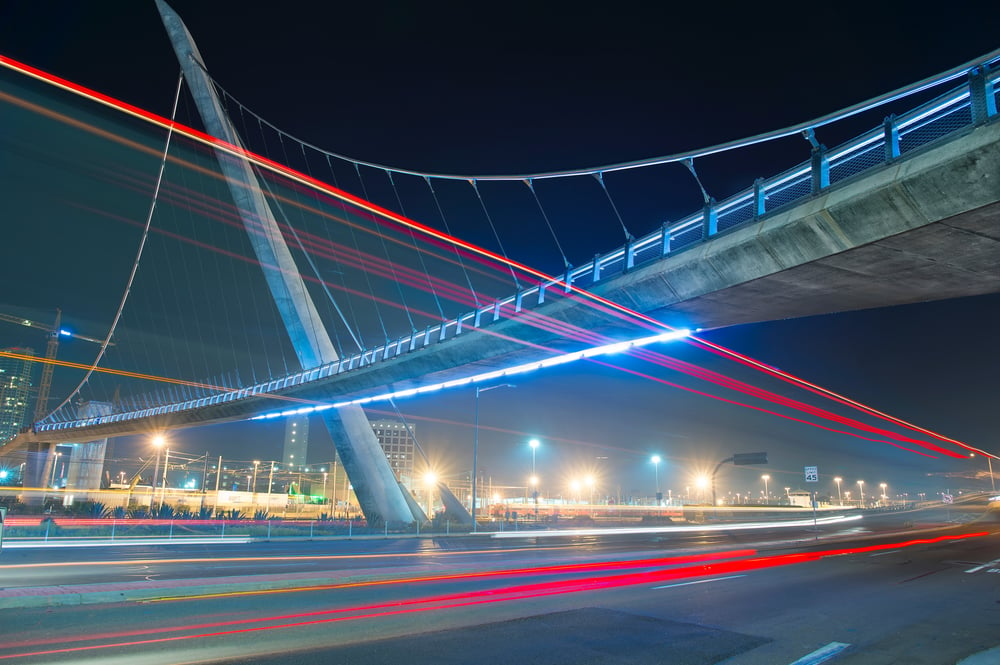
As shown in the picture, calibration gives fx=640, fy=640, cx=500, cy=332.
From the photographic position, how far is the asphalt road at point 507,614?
812 cm

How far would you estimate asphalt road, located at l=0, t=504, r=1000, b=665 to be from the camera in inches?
320

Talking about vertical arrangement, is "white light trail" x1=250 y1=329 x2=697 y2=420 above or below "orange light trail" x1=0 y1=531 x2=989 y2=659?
above

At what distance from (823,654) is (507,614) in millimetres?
4807

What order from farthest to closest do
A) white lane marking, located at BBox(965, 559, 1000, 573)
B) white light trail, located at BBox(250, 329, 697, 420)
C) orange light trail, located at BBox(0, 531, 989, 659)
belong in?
white light trail, located at BBox(250, 329, 697, 420) < white lane marking, located at BBox(965, 559, 1000, 573) < orange light trail, located at BBox(0, 531, 989, 659)

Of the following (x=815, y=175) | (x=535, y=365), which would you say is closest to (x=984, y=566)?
(x=815, y=175)

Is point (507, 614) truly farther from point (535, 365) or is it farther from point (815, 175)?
point (535, 365)

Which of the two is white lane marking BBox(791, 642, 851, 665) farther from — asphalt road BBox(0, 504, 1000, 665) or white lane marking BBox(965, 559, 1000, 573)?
white lane marking BBox(965, 559, 1000, 573)

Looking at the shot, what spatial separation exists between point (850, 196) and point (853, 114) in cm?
252

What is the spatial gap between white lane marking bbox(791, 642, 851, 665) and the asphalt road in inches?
1.5

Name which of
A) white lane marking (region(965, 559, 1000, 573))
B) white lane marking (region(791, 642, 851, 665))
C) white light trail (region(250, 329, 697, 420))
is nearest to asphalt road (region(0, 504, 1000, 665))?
white lane marking (region(791, 642, 851, 665))

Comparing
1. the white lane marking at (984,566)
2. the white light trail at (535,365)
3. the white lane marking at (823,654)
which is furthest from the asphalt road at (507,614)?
the white light trail at (535,365)

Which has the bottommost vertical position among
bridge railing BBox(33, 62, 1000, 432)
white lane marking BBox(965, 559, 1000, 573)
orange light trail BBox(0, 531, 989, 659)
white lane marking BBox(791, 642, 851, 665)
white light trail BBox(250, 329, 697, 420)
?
white lane marking BBox(965, 559, 1000, 573)

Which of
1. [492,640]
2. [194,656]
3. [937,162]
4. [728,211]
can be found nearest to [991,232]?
[937,162]

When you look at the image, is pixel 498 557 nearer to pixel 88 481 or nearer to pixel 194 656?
pixel 194 656
